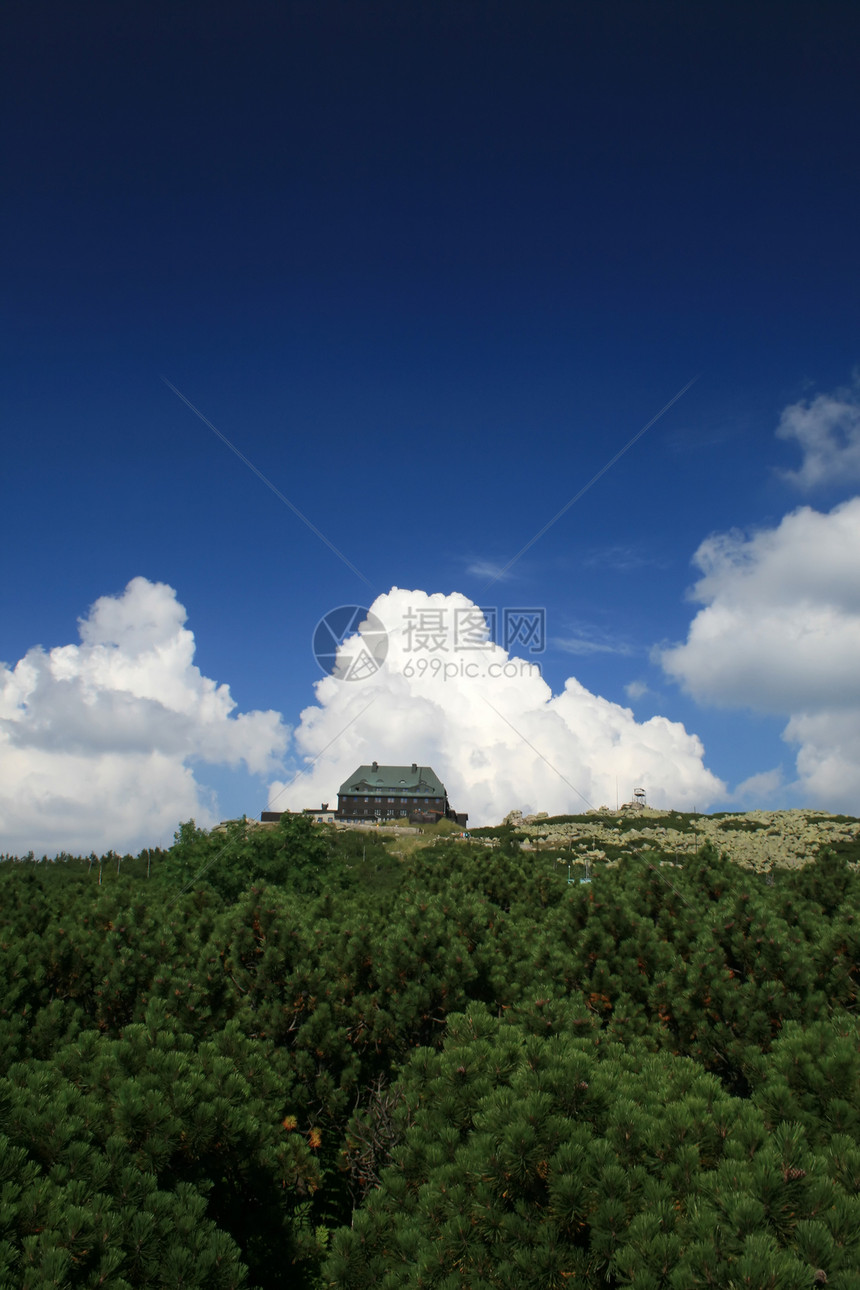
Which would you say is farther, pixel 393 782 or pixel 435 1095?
pixel 393 782

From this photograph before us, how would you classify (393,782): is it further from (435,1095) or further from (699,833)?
(435,1095)

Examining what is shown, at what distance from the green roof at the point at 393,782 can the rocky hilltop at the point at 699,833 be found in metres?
21.4

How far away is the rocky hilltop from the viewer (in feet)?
197

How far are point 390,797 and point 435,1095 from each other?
353 ft

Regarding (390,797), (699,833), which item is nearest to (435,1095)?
(699,833)

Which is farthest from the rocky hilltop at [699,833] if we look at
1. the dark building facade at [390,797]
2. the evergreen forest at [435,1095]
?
the evergreen forest at [435,1095]

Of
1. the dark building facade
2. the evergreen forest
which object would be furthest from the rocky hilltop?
the evergreen forest

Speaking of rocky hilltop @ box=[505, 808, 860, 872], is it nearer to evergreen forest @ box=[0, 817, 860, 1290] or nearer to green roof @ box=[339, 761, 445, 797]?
green roof @ box=[339, 761, 445, 797]

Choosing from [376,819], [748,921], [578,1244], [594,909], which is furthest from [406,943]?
[376,819]

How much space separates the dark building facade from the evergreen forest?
323 feet

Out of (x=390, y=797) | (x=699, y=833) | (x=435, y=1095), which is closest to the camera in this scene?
(x=435, y=1095)

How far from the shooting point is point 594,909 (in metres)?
12.9

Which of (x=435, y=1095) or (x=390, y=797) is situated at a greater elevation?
(x=390, y=797)

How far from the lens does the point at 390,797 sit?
111750mm
